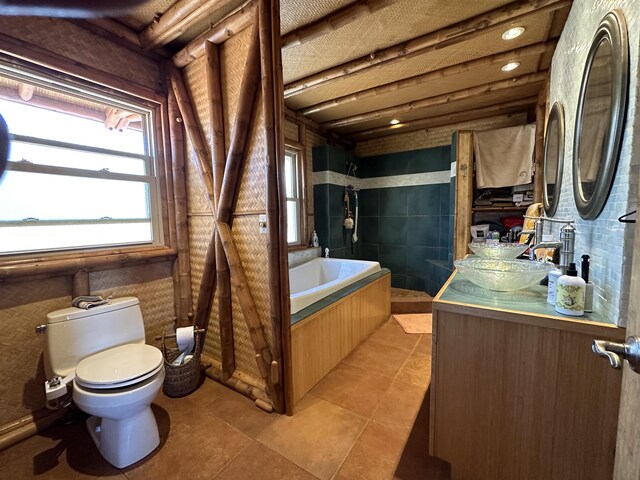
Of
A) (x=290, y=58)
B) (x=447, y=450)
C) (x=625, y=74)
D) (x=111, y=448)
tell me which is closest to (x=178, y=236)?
(x=111, y=448)

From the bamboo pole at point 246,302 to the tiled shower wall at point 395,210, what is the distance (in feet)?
6.73

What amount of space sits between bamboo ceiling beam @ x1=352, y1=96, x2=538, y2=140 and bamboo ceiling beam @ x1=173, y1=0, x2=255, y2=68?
278 centimetres

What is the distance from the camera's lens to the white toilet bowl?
1332mm

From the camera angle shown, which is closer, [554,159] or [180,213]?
[554,159]

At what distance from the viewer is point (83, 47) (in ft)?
5.74

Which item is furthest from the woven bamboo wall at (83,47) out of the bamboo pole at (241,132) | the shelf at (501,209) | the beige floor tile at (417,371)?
the shelf at (501,209)

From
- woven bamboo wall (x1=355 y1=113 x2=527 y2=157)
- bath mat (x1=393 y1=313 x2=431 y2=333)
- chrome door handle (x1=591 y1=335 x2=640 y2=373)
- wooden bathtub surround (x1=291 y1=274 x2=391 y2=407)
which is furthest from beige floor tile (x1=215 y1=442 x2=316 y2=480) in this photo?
woven bamboo wall (x1=355 y1=113 x2=527 y2=157)

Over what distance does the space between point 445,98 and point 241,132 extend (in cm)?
249

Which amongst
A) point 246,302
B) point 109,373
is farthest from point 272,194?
point 109,373

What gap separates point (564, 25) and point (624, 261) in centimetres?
196

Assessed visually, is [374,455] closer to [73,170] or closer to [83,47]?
[73,170]

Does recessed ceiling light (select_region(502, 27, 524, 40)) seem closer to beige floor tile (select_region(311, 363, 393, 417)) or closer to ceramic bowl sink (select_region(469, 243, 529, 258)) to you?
ceramic bowl sink (select_region(469, 243, 529, 258))

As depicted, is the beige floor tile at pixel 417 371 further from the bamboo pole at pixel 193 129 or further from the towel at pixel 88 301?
the towel at pixel 88 301

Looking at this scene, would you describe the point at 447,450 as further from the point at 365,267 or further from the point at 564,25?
the point at 564,25
